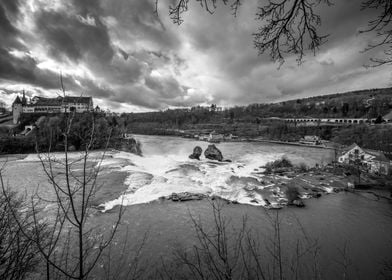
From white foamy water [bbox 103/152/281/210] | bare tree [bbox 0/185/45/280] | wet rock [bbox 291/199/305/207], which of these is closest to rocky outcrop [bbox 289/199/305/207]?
wet rock [bbox 291/199/305/207]

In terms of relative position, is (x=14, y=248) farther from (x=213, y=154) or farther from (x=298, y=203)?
(x=213, y=154)

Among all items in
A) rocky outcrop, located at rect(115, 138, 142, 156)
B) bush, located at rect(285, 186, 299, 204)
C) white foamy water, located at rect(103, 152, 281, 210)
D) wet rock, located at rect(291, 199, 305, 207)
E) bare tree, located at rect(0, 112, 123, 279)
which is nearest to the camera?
bare tree, located at rect(0, 112, 123, 279)

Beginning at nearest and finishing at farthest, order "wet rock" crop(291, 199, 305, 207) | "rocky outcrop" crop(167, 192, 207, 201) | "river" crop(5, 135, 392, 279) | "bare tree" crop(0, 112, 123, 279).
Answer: "bare tree" crop(0, 112, 123, 279)
"river" crop(5, 135, 392, 279)
"wet rock" crop(291, 199, 305, 207)
"rocky outcrop" crop(167, 192, 207, 201)


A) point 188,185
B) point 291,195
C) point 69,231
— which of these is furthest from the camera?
point 188,185

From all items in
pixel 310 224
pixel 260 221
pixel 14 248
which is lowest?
pixel 310 224

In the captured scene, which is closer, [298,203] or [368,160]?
[298,203]

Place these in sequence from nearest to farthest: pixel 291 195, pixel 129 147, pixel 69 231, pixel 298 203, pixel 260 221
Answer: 1. pixel 69 231
2. pixel 260 221
3. pixel 298 203
4. pixel 291 195
5. pixel 129 147

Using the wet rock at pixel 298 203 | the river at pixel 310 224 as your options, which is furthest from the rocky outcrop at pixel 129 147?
the wet rock at pixel 298 203

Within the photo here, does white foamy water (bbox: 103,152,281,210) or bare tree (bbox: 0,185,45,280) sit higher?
bare tree (bbox: 0,185,45,280)

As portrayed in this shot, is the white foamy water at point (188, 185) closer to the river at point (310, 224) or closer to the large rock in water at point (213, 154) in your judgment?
the river at point (310, 224)

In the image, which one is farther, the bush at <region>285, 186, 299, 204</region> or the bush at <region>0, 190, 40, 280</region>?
the bush at <region>285, 186, 299, 204</region>

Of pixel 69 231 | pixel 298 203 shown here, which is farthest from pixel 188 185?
pixel 69 231

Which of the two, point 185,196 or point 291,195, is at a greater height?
point 291,195

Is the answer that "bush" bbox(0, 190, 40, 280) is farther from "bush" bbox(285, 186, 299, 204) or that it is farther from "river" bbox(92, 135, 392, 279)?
"bush" bbox(285, 186, 299, 204)
